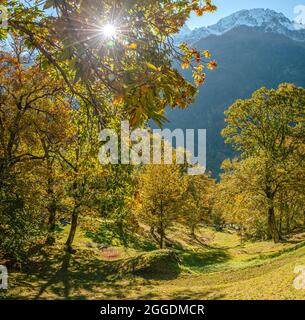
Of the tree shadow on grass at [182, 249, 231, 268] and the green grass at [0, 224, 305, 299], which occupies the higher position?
Answer: the green grass at [0, 224, 305, 299]

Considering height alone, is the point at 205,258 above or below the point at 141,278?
below

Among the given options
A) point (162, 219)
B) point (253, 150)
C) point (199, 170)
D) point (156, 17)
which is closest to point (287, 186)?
point (253, 150)

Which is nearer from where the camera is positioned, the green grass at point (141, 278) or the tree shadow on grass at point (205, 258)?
the green grass at point (141, 278)

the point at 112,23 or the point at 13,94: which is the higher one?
the point at 13,94

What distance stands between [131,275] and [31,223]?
36.2 feet

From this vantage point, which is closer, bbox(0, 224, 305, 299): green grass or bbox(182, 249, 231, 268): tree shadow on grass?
bbox(0, 224, 305, 299): green grass

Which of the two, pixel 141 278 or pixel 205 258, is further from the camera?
pixel 205 258

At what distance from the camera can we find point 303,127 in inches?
1654

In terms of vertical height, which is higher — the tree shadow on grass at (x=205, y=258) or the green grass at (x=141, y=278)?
the green grass at (x=141, y=278)

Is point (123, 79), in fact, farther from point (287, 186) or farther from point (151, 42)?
point (287, 186)

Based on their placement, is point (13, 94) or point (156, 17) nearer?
point (156, 17)
